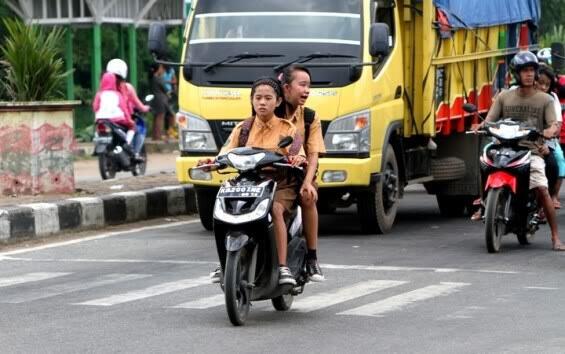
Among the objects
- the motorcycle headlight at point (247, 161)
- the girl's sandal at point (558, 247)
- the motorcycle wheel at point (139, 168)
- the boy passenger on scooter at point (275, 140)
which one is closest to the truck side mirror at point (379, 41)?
the girl's sandal at point (558, 247)

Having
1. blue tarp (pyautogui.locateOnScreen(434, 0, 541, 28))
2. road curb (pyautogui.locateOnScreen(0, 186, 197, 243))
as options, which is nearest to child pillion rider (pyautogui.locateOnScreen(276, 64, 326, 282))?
road curb (pyautogui.locateOnScreen(0, 186, 197, 243))

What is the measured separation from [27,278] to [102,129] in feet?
32.2

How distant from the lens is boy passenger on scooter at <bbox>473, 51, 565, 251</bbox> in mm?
13203

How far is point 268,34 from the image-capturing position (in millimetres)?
14492

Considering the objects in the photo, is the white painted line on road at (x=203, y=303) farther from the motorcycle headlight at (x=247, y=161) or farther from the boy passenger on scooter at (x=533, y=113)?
the boy passenger on scooter at (x=533, y=113)

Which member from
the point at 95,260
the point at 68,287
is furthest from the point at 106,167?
the point at 68,287

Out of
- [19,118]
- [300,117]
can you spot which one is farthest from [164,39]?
[300,117]

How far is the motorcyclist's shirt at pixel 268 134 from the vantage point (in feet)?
31.0

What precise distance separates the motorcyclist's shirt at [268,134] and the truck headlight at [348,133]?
4576 millimetres

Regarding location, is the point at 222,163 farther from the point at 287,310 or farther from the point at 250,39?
the point at 250,39

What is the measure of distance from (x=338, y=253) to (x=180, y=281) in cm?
221

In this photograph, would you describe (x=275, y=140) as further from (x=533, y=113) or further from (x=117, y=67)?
(x=117, y=67)

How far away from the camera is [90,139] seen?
31.0 metres

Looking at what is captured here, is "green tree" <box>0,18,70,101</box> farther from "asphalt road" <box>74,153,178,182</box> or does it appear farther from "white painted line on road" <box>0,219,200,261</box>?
"asphalt road" <box>74,153,178,182</box>
